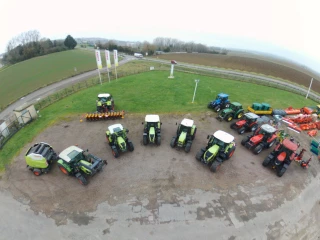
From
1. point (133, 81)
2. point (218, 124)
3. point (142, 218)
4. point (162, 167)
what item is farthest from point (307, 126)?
point (133, 81)

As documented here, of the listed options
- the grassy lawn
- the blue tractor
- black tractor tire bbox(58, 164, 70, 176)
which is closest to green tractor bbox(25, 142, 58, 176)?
black tractor tire bbox(58, 164, 70, 176)

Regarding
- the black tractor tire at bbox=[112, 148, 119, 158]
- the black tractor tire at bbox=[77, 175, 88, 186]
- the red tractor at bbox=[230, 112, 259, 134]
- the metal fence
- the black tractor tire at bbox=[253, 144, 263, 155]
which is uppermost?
the red tractor at bbox=[230, 112, 259, 134]

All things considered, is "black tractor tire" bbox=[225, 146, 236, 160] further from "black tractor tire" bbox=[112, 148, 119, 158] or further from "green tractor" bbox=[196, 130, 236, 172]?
"black tractor tire" bbox=[112, 148, 119, 158]

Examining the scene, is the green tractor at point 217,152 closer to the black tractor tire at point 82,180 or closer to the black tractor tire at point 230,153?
the black tractor tire at point 230,153

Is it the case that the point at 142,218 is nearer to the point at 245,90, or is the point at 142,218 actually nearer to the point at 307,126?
the point at 307,126

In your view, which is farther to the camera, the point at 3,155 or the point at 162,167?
the point at 3,155
